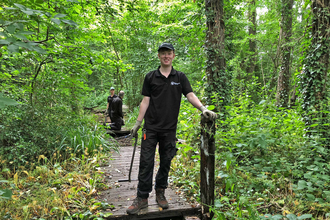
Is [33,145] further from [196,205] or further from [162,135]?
[196,205]

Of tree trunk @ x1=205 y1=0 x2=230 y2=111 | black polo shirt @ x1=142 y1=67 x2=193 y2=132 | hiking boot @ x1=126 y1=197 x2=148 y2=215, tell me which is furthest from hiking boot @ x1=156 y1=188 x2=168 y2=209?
tree trunk @ x1=205 y1=0 x2=230 y2=111

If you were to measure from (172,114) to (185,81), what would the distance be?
0.52 meters

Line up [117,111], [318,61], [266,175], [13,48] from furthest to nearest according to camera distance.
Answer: [117,111] → [318,61] → [266,175] → [13,48]

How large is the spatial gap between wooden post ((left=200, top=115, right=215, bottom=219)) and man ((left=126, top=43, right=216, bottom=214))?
0.46 meters

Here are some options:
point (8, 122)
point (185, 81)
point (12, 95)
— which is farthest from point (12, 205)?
point (185, 81)

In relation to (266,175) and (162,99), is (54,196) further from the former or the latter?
(266,175)

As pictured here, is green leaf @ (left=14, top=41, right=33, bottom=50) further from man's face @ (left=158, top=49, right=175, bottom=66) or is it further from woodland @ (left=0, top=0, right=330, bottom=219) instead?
man's face @ (left=158, top=49, right=175, bottom=66)

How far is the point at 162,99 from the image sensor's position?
9.62 feet

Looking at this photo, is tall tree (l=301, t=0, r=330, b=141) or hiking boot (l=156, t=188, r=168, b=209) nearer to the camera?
hiking boot (l=156, t=188, r=168, b=209)

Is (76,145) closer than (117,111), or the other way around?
(76,145)

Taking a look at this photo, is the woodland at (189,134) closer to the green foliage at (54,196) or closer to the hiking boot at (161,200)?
the green foliage at (54,196)

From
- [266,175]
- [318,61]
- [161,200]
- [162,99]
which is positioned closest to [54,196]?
[161,200]

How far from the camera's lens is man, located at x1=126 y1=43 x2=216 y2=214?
9.64 ft

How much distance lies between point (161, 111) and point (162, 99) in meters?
0.17
